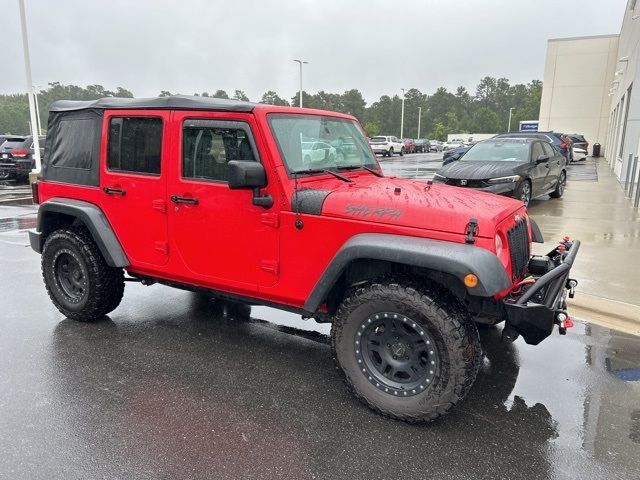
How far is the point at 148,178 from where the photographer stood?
3.96 metres

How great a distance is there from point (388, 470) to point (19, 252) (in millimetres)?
7097

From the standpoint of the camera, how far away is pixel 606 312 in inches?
193

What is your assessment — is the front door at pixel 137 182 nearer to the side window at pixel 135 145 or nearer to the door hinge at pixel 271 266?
the side window at pixel 135 145

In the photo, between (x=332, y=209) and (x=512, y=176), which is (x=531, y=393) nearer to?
(x=332, y=209)

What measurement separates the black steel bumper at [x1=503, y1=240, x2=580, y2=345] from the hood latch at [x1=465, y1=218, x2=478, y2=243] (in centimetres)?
46

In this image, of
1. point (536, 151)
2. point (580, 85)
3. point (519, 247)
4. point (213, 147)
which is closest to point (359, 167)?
point (213, 147)

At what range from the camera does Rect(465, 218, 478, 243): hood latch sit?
2.78 metres

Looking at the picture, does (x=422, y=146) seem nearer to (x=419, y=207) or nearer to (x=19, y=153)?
(x=19, y=153)

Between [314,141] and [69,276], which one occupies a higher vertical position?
[314,141]

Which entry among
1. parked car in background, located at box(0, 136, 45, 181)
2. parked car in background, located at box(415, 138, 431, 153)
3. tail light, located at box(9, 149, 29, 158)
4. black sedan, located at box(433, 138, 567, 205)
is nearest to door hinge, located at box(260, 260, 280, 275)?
black sedan, located at box(433, 138, 567, 205)

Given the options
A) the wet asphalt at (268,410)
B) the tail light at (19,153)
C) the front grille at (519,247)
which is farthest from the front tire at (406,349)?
the tail light at (19,153)

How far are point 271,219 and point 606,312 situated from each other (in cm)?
369

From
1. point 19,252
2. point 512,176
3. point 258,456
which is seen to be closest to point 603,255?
point 512,176

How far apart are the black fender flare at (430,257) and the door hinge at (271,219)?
51cm
